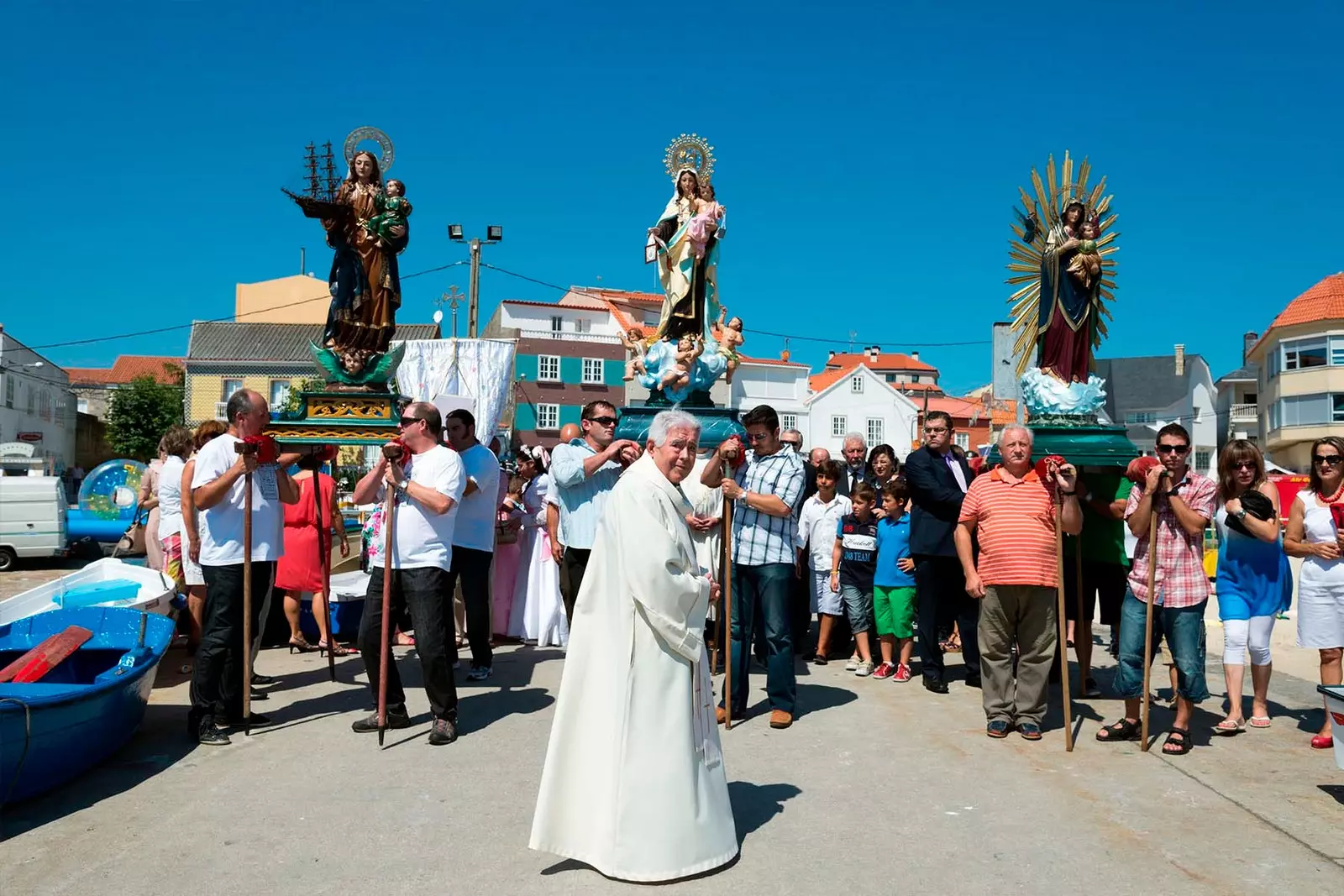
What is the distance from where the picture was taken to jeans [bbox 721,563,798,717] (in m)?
6.31

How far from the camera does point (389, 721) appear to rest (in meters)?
6.15

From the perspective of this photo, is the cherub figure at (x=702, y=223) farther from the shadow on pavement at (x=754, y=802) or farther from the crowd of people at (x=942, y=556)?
the shadow on pavement at (x=754, y=802)

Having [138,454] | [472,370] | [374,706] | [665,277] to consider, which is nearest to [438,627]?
[374,706]

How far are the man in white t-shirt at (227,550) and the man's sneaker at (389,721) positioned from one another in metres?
0.67

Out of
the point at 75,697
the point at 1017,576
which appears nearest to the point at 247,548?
the point at 75,697

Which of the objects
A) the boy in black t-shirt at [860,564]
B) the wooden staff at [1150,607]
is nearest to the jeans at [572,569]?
the boy in black t-shirt at [860,564]

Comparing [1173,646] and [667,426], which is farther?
[1173,646]

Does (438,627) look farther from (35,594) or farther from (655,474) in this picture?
(35,594)

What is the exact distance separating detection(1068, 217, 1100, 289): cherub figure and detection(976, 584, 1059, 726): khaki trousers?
8.98 ft

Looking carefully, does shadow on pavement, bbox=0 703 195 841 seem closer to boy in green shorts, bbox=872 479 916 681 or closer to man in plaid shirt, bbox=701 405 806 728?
man in plaid shirt, bbox=701 405 806 728

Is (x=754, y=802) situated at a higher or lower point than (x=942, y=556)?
lower

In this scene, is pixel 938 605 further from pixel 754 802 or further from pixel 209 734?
pixel 209 734

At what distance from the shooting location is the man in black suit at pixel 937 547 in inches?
291

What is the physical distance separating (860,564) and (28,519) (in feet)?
50.3
